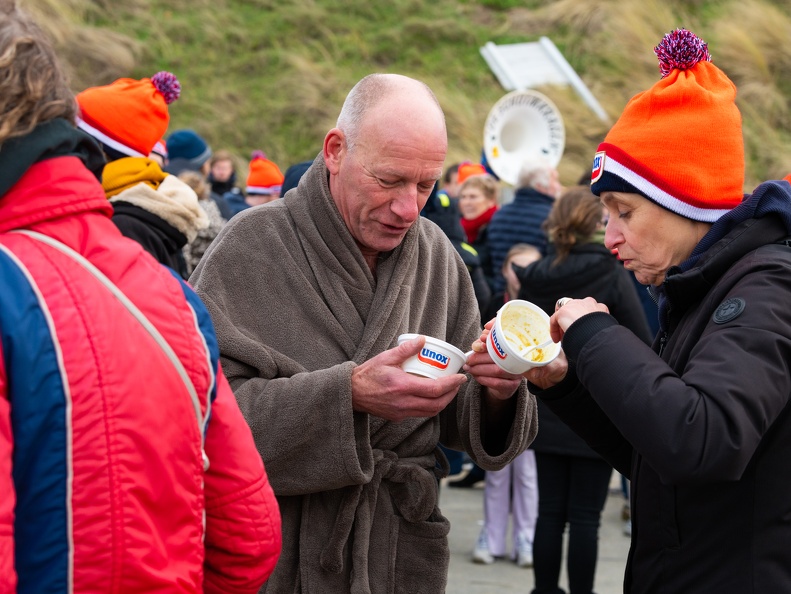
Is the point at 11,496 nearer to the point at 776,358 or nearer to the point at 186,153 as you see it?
the point at 776,358

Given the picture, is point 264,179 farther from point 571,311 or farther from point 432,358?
point 571,311

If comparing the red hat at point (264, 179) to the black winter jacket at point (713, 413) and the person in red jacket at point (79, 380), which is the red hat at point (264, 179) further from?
the person in red jacket at point (79, 380)

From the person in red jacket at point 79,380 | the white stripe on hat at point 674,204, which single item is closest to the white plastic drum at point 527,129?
the white stripe on hat at point 674,204

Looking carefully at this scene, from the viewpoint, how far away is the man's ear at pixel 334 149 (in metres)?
2.88

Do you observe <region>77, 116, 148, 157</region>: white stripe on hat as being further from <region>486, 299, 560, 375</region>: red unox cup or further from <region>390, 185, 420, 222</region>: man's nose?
<region>486, 299, 560, 375</region>: red unox cup

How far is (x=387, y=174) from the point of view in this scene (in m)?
2.77

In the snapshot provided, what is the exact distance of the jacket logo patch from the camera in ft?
6.65

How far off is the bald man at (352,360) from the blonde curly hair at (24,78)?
1107mm

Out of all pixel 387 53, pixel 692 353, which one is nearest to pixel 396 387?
pixel 692 353

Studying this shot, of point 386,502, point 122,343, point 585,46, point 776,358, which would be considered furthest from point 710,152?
point 585,46

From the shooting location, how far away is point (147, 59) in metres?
19.0

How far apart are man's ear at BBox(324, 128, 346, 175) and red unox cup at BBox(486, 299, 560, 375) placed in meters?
0.65

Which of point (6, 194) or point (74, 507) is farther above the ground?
point (6, 194)

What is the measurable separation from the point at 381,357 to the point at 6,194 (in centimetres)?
113
